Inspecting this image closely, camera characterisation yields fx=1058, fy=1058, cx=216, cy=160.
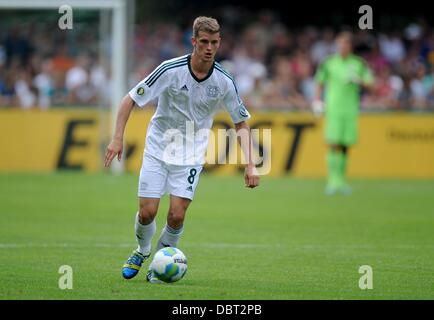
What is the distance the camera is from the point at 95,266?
34.5 feet

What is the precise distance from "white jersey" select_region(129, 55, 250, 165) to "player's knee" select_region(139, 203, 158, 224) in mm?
474

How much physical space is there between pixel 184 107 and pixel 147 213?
104cm

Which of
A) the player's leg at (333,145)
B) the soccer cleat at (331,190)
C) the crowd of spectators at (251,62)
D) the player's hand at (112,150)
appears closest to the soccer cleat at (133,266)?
the player's hand at (112,150)

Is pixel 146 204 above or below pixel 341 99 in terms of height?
below

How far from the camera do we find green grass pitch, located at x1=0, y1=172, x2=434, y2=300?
30.0ft

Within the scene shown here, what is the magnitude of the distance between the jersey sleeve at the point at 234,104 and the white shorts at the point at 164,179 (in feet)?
2.11

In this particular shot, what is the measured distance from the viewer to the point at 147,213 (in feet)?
31.7

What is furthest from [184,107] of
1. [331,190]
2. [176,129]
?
[331,190]

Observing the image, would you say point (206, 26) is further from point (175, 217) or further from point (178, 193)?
point (175, 217)

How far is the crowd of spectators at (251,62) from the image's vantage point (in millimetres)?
25844

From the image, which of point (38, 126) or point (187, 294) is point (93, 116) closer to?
point (38, 126)

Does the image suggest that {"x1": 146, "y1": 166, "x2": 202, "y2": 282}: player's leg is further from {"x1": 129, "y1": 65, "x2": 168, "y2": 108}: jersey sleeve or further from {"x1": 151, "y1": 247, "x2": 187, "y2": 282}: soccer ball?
{"x1": 129, "y1": 65, "x2": 168, "y2": 108}: jersey sleeve

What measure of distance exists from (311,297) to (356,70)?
12.7m

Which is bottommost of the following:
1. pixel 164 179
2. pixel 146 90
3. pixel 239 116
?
pixel 164 179
